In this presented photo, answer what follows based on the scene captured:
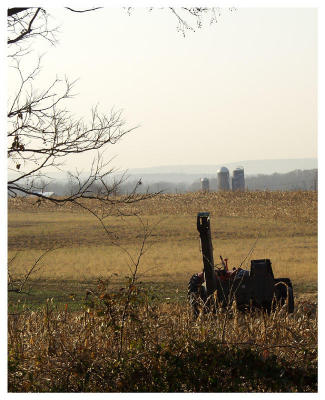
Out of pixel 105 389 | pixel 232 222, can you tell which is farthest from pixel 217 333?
pixel 232 222

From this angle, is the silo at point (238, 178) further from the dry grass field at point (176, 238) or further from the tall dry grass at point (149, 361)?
the tall dry grass at point (149, 361)

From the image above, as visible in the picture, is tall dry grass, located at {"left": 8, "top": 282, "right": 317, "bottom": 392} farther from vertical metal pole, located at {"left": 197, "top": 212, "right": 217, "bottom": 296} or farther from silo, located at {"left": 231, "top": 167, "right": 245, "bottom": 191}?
silo, located at {"left": 231, "top": 167, "right": 245, "bottom": 191}

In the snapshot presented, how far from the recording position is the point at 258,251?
2508cm

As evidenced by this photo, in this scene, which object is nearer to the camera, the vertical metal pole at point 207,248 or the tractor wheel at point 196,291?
the vertical metal pole at point 207,248

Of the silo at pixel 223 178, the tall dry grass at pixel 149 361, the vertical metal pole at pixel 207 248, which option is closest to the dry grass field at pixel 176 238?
the vertical metal pole at pixel 207 248

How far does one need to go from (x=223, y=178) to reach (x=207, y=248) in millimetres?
60299

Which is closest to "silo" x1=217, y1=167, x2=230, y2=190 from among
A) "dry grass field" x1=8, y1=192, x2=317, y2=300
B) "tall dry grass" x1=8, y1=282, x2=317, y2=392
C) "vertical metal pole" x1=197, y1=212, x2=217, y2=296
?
"dry grass field" x1=8, y1=192, x2=317, y2=300

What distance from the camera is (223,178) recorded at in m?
69.5

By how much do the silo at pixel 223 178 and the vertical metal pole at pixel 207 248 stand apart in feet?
193

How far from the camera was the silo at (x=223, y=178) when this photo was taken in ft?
226

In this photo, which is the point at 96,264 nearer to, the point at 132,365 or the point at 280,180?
the point at 132,365

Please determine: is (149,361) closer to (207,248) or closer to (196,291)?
(207,248)
